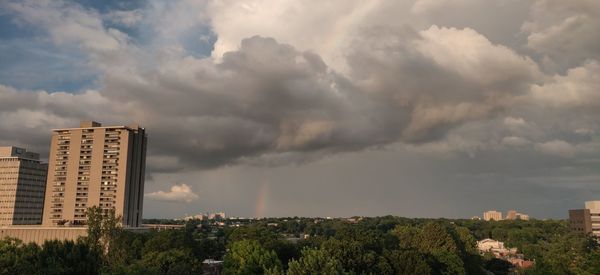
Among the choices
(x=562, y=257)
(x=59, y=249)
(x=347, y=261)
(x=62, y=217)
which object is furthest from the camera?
(x=62, y=217)

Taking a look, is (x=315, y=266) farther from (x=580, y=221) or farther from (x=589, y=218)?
(x=580, y=221)

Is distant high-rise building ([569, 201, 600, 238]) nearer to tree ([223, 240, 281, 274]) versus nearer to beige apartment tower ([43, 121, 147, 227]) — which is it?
tree ([223, 240, 281, 274])

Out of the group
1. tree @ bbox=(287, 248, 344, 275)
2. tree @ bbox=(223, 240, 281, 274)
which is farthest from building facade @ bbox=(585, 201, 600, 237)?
tree @ bbox=(287, 248, 344, 275)

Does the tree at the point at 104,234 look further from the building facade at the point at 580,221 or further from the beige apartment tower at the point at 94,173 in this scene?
the building facade at the point at 580,221

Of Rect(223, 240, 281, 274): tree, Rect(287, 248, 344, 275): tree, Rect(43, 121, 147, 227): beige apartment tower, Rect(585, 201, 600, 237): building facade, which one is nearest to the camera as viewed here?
Rect(287, 248, 344, 275): tree

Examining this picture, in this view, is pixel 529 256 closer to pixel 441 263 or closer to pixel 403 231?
pixel 403 231

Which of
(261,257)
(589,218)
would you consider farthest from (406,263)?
(589,218)

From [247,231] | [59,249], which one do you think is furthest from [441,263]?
[59,249]
